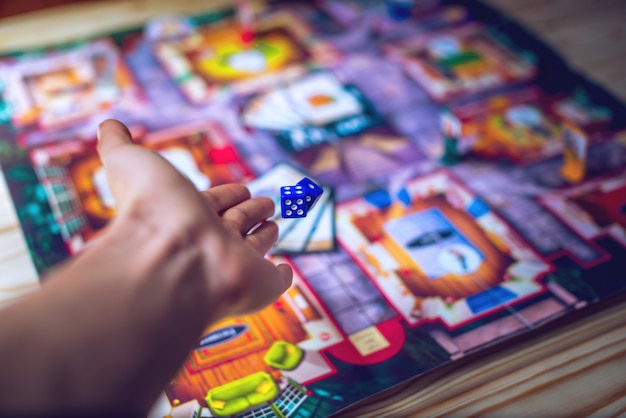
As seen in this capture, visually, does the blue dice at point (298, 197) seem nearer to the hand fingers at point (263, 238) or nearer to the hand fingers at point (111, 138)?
the hand fingers at point (263, 238)

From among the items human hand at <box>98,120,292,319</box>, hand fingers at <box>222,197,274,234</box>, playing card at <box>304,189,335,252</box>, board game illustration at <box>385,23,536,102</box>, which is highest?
human hand at <box>98,120,292,319</box>

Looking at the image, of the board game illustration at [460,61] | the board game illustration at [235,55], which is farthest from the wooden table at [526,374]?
the board game illustration at [460,61]

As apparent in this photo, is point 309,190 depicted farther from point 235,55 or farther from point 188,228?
point 235,55

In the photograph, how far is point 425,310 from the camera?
2.73 feet

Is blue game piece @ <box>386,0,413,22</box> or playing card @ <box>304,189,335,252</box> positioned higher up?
blue game piece @ <box>386,0,413,22</box>

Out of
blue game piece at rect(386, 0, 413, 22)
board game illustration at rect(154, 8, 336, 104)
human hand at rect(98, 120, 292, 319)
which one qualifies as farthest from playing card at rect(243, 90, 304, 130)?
human hand at rect(98, 120, 292, 319)

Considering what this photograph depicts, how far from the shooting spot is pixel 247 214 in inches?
27.9

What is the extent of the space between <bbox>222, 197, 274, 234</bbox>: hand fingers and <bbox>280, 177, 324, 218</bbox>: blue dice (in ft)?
0.08

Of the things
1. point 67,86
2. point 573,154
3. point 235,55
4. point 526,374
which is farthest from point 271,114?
point 526,374

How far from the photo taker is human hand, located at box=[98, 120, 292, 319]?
538 millimetres

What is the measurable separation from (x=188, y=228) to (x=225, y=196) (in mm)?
177

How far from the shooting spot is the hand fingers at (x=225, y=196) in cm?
71

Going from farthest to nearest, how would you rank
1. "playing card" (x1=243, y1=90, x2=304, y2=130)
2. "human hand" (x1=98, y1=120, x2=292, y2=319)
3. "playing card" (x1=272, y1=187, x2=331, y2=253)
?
"playing card" (x1=243, y1=90, x2=304, y2=130), "playing card" (x1=272, y1=187, x2=331, y2=253), "human hand" (x1=98, y1=120, x2=292, y2=319)

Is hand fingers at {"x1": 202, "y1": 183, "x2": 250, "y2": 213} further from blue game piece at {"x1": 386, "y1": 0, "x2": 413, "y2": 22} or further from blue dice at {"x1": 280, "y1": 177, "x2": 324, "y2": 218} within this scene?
blue game piece at {"x1": 386, "y1": 0, "x2": 413, "y2": 22}
